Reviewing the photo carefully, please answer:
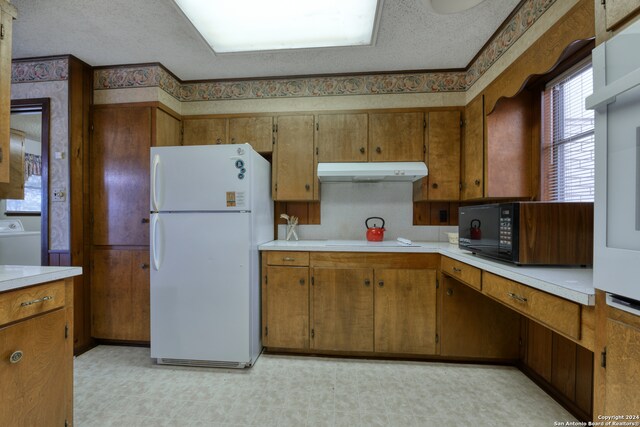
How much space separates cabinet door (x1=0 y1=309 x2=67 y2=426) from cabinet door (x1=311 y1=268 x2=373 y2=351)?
1.50m

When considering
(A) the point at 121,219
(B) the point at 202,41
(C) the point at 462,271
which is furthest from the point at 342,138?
(A) the point at 121,219

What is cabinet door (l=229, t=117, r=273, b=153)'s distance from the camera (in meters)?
2.61

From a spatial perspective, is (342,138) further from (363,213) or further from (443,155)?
(443,155)

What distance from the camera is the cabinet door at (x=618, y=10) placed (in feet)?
2.49

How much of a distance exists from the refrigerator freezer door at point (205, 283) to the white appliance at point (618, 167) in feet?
6.07

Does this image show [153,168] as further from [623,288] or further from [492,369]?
[492,369]

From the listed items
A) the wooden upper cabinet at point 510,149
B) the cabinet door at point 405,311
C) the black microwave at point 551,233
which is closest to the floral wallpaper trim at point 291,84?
the wooden upper cabinet at point 510,149

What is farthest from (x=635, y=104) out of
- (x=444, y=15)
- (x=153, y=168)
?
(x=153, y=168)

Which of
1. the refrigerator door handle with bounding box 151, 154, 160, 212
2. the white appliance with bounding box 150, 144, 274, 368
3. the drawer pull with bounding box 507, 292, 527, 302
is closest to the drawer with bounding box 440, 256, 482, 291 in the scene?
the drawer pull with bounding box 507, 292, 527, 302

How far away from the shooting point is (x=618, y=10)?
31.4 inches

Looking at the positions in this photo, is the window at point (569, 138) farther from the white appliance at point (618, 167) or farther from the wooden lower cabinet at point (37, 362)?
the wooden lower cabinet at point (37, 362)

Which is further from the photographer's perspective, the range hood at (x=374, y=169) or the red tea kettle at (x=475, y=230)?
the range hood at (x=374, y=169)

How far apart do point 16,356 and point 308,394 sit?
4.78 ft

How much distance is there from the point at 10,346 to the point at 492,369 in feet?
9.20
